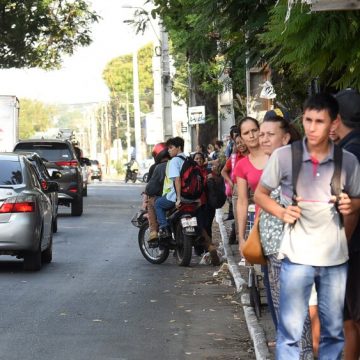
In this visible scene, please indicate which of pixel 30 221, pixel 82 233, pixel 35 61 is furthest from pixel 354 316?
pixel 35 61

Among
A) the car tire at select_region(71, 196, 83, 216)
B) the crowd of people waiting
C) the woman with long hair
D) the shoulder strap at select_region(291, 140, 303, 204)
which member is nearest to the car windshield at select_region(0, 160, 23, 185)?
the woman with long hair

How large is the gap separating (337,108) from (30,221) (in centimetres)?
946

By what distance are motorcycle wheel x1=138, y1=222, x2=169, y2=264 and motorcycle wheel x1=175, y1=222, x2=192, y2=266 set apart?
0.33 m

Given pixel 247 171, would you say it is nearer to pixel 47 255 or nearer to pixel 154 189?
pixel 154 189

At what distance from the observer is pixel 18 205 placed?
51.1ft

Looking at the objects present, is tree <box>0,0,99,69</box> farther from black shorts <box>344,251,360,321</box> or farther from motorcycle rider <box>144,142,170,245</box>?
black shorts <box>344,251,360,321</box>

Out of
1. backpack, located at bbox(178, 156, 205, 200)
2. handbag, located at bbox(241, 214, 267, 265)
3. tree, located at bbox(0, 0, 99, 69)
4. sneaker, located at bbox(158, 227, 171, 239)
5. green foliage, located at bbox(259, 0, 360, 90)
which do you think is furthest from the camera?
tree, located at bbox(0, 0, 99, 69)

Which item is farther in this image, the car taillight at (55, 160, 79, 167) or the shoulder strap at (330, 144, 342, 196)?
the car taillight at (55, 160, 79, 167)

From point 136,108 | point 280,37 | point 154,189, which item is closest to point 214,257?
point 154,189

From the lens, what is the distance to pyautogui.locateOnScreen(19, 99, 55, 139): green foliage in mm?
169125

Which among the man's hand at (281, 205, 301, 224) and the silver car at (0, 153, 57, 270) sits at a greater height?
the man's hand at (281, 205, 301, 224)

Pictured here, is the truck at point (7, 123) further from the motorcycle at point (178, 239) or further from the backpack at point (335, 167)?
the backpack at point (335, 167)

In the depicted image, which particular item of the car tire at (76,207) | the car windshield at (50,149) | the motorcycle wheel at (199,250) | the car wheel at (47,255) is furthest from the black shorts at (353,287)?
the car windshield at (50,149)

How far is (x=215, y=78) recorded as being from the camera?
3166 centimetres
